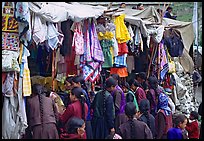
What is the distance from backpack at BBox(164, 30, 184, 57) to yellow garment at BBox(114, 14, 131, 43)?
7.96ft

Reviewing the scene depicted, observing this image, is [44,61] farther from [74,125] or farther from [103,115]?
[74,125]

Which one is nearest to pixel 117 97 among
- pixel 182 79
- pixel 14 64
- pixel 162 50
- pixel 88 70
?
pixel 88 70

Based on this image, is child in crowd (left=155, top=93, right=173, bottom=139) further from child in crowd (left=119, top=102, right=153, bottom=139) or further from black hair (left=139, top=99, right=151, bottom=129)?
child in crowd (left=119, top=102, right=153, bottom=139)

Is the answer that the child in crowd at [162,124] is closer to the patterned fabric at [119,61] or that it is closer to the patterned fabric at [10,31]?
the patterned fabric at [119,61]

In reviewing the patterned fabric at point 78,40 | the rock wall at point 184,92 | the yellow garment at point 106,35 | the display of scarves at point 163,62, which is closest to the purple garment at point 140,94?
the yellow garment at point 106,35

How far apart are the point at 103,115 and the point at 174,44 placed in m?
4.39

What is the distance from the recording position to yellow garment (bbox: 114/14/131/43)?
26.8ft

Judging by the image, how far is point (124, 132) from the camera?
18.5 ft

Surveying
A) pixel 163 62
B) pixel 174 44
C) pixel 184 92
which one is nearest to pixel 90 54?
pixel 163 62

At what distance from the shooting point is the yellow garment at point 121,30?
8.16m

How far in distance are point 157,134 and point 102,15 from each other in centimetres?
232

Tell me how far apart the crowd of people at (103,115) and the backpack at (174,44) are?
227 centimetres

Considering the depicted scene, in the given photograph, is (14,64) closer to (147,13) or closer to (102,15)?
(102,15)

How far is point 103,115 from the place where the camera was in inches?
271
